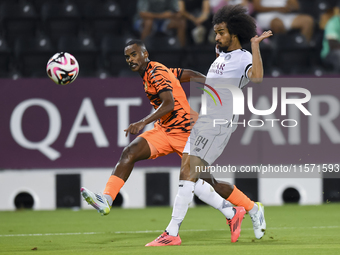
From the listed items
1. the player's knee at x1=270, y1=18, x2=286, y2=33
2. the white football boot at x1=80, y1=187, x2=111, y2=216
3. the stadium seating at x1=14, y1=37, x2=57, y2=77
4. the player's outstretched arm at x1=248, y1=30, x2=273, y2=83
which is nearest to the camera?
the player's outstretched arm at x1=248, y1=30, x2=273, y2=83

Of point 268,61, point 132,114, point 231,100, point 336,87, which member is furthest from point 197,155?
point 268,61

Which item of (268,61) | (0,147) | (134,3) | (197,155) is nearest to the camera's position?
(197,155)

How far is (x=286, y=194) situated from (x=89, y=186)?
2.99 m

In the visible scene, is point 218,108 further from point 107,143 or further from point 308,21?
point 308,21

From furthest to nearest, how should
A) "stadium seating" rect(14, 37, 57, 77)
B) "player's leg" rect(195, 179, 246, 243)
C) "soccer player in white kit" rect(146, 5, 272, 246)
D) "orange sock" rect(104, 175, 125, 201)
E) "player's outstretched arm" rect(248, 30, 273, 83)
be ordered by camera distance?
"stadium seating" rect(14, 37, 57, 77)
"player's leg" rect(195, 179, 246, 243)
"orange sock" rect(104, 175, 125, 201)
"soccer player in white kit" rect(146, 5, 272, 246)
"player's outstretched arm" rect(248, 30, 273, 83)

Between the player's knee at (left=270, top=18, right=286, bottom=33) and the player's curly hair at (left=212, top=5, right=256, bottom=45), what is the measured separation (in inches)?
202

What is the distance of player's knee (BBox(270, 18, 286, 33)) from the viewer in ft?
35.5

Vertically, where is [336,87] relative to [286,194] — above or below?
above

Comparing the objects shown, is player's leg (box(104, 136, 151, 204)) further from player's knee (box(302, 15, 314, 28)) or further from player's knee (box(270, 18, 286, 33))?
player's knee (box(302, 15, 314, 28))

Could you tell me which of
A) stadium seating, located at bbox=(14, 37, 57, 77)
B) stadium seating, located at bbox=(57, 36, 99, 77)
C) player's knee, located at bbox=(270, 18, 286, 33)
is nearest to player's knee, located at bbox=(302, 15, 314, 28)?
player's knee, located at bbox=(270, 18, 286, 33)

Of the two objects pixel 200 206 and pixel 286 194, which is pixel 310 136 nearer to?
pixel 286 194

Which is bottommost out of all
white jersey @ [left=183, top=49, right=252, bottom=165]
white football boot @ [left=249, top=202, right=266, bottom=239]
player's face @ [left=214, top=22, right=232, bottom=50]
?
white football boot @ [left=249, top=202, right=266, bottom=239]

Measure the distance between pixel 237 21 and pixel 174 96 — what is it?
1.09 metres

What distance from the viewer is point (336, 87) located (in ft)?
29.8
